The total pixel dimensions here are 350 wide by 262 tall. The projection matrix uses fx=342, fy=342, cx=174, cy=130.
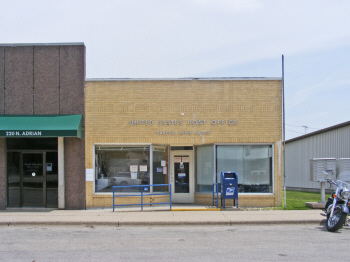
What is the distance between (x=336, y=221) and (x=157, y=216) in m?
5.30

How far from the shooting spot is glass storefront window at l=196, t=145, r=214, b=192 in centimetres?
1338

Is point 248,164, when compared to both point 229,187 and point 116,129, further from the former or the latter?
point 116,129

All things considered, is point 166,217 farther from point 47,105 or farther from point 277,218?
point 47,105

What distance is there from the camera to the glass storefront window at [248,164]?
13.1 meters

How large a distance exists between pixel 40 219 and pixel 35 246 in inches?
122

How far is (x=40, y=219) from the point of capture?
424 inches

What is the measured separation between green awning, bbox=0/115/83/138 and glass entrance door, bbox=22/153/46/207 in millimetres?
1347

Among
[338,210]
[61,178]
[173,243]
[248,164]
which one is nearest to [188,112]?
[248,164]

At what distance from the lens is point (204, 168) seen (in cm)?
1362

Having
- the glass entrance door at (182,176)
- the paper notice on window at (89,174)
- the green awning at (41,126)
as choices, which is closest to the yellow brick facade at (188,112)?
the green awning at (41,126)

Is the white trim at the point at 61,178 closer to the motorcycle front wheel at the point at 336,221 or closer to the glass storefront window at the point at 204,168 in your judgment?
the glass storefront window at the point at 204,168

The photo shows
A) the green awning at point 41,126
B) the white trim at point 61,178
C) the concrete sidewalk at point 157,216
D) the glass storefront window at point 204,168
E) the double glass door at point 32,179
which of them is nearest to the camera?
the concrete sidewalk at point 157,216

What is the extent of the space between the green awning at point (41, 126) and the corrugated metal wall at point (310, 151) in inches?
608

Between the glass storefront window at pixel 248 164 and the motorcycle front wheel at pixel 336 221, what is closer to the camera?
the motorcycle front wheel at pixel 336 221
